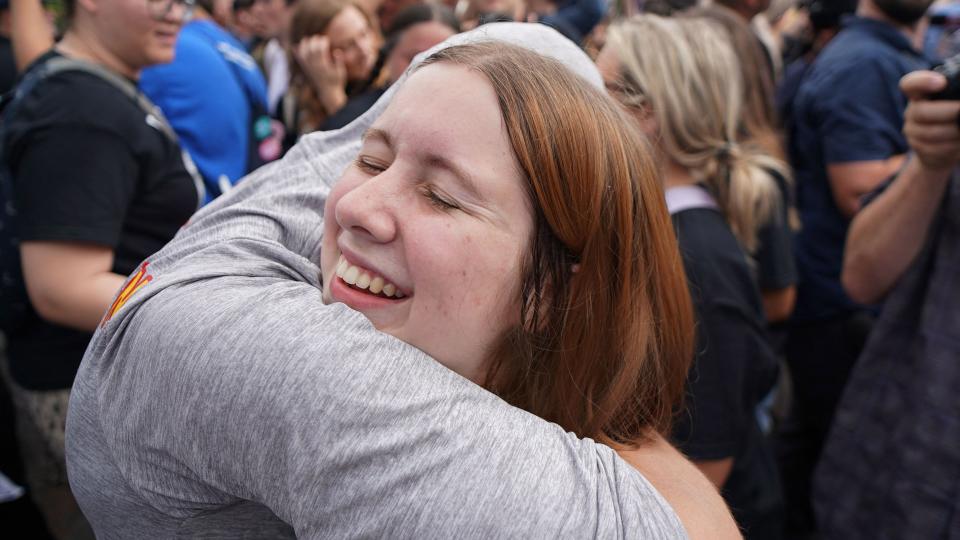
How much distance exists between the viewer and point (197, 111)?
9.32ft

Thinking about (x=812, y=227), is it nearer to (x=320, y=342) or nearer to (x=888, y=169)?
(x=888, y=169)

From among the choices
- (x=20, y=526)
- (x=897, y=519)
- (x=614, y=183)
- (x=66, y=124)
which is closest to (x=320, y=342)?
(x=614, y=183)

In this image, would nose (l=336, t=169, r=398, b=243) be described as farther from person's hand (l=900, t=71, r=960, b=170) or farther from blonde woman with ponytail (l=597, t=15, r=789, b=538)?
person's hand (l=900, t=71, r=960, b=170)

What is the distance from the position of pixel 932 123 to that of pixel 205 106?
7.70 feet

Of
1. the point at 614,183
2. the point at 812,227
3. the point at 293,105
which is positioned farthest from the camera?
the point at 293,105

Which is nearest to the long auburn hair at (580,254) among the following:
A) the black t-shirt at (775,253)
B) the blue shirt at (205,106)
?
the black t-shirt at (775,253)

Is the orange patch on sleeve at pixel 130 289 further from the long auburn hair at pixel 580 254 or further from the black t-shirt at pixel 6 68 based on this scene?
the black t-shirt at pixel 6 68

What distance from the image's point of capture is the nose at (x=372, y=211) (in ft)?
3.34

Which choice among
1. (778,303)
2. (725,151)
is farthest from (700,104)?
(778,303)

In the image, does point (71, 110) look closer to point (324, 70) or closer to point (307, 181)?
point (307, 181)

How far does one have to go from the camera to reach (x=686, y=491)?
1.06 m

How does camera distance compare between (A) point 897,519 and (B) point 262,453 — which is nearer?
(B) point 262,453

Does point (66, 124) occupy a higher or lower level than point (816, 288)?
higher

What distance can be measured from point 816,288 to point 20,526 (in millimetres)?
3045
